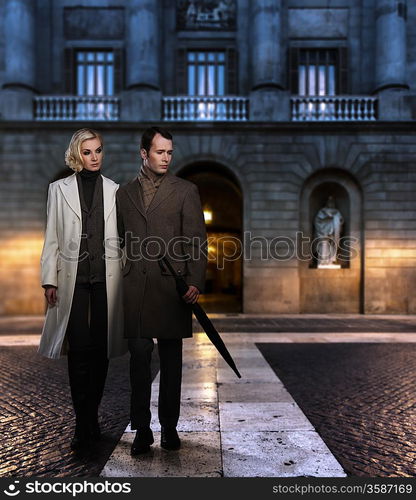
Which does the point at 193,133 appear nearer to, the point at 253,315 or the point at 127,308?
the point at 253,315

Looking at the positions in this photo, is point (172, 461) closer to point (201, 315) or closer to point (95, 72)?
point (201, 315)

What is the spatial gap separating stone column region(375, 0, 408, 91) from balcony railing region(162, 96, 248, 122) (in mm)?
4721

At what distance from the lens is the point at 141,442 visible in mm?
3256

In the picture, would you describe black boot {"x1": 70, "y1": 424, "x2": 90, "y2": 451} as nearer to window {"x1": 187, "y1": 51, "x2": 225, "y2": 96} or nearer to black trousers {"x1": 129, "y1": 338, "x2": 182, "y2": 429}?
black trousers {"x1": 129, "y1": 338, "x2": 182, "y2": 429}

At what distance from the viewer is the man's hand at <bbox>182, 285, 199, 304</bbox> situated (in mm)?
3260

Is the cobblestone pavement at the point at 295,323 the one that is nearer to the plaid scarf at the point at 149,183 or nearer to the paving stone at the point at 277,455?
the paving stone at the point at 277,455

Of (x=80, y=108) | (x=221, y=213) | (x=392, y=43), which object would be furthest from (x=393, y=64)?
(x=80, y=108)

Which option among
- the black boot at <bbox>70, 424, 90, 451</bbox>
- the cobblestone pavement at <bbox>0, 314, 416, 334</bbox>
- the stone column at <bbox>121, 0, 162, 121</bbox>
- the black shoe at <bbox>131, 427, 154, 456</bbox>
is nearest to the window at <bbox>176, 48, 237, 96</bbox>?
the stone column at <bbox>121, 0, 162, 121</bbox>

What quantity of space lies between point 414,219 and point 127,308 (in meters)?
13.8

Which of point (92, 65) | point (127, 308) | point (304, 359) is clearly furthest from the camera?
point (92, 65)

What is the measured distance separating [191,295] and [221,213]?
646 inches

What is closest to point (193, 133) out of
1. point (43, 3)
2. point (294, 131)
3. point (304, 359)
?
point (294, 131)

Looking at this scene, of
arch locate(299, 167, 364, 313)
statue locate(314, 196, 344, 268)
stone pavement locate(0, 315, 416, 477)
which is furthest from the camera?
statue locate(314, 196, 344, 268)

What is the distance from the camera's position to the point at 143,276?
3.38 metres
